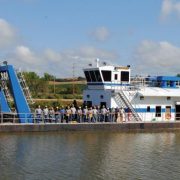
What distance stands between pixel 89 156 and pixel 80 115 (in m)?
8.90

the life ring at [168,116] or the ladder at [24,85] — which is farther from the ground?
the ladder at [24,85]

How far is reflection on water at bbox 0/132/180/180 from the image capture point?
1883 centimetres

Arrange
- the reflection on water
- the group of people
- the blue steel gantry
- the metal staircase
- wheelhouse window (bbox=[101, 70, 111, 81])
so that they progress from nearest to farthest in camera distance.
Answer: the reflection on water → the blue steel gantry → the group of people → the metal staircase → wheelhouse window (bbox=[101, 70, 111, 81])

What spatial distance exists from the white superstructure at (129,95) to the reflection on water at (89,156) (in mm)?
3405

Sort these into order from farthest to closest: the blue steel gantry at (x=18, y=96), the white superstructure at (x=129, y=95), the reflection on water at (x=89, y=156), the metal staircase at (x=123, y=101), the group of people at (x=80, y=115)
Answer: the white superstructure at (x=129, y=95) → the metal staircase at (x=123, y=101) → the group of people at (x=80, y=115) → the blue steel gantry at (x=18, y=96) → the reflection on water at (x=89, y=156)

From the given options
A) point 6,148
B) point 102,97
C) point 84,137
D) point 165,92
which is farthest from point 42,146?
point 165,92

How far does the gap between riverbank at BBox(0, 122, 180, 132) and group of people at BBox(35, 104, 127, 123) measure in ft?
2.78

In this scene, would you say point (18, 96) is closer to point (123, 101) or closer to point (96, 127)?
point (96, 127)

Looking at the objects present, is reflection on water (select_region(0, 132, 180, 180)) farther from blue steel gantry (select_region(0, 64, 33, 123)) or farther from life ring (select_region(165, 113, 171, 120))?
life ring (select_region(165, 113, 171, 120))

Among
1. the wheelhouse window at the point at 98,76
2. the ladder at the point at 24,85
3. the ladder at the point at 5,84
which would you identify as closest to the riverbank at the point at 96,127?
the ladder at the point at 24,85

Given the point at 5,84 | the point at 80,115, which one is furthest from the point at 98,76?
the point at 5,84

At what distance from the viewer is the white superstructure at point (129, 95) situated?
109 feet

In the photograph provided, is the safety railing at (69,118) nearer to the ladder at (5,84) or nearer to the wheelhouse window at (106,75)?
the ladder at (5,84)

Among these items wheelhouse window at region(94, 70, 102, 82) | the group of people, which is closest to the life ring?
the group of people
